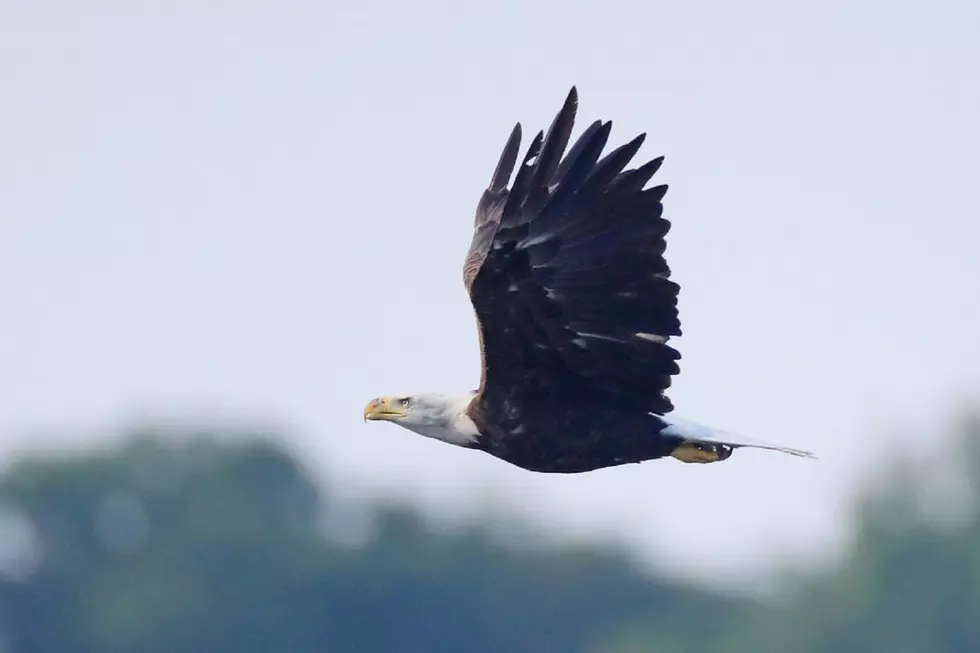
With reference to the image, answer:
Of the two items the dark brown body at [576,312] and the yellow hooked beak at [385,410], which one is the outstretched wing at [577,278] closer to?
the dark brown body at [576,312]

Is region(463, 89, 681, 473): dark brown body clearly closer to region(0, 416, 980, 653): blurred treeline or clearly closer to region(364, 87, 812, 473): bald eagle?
region(364, 87, 812, 473): bald eagle

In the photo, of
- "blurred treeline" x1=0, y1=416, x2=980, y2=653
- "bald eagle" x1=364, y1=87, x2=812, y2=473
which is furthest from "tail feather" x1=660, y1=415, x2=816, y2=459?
"blurred treeline" x1=0, y1=416, x2=980, y2=653

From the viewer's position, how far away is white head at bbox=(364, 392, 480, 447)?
14.7 meters

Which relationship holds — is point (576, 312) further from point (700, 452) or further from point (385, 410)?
point (385, 410)

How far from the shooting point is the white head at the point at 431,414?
48.2 ft


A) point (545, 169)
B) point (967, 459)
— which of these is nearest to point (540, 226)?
point (545, 169)

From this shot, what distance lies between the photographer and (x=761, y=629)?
3862 centimetres

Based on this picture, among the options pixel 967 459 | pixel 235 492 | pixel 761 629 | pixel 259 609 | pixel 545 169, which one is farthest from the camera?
pixel 235 492

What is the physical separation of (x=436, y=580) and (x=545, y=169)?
90.0 feet

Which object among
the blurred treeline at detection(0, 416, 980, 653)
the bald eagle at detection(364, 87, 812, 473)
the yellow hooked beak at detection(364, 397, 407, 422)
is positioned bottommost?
the blurred treeline at detection(0, 416, 980, 653)

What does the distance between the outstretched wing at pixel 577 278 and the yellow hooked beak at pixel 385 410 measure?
2.91ft

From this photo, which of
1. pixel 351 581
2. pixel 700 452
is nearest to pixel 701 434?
pixel 700 452

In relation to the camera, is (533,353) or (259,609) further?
(259,609)

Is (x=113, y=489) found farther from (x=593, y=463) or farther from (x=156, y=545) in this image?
(x=593, y=463)
